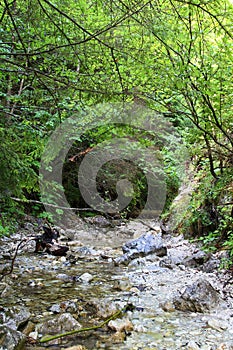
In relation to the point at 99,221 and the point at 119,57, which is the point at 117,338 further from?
the point at 99,221

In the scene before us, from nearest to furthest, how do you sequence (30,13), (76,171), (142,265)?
(30,13)
(142,265)
(76,171)

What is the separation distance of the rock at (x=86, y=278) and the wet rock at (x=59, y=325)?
4.44 ft

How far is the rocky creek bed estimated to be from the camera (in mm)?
2268

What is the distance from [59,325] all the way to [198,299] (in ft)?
3.95

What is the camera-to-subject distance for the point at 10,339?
2.05 meters

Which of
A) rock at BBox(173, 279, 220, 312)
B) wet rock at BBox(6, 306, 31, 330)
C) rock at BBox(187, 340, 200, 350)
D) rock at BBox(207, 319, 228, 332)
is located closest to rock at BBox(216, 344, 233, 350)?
rock at BBox(187, 340, 200, 350)

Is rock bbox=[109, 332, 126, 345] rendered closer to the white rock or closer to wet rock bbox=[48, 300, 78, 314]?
wet rock bbox=[48, 300, 78, 314]

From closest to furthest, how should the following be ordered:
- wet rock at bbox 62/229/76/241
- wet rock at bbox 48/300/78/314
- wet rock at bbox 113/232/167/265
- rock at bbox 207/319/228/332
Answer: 1. rock at bbox 207/319/228/332
2. wet rock at bbox 48/300/78/314
3. wet rock at bbox 113/232/167/265
4. wet rock at bbox 62/229/76/241

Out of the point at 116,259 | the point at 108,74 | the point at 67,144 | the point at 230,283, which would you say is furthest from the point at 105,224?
the point at 108,74

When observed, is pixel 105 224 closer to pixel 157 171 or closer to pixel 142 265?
pixel 157 171

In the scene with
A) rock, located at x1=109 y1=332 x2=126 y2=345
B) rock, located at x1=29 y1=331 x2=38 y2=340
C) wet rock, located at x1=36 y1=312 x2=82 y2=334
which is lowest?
rock, located at x1=29 y1=331 x2=38 y2=340

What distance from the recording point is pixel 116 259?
5035 millimetres

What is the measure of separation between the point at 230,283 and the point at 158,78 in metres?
2.04

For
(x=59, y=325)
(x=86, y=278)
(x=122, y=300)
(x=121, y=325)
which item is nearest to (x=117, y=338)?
(x=121, y=325)
